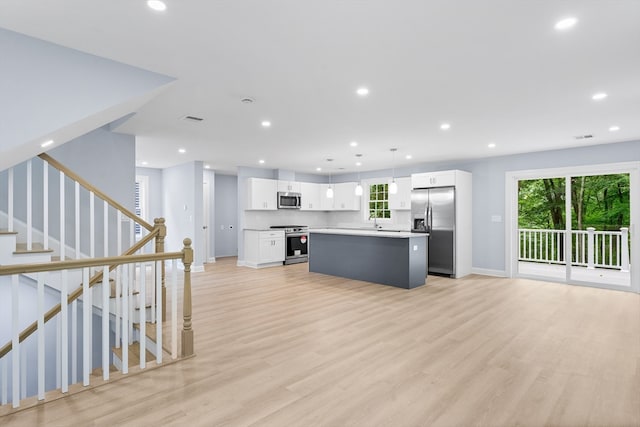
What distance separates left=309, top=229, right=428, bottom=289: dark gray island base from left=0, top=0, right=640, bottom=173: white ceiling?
1.95 metres

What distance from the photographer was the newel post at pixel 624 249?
6377 millimetres

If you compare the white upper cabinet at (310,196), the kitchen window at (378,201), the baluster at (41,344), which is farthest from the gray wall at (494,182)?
the baluster at (41,344)

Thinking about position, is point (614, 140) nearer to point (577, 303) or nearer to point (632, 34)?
point (577, 303)

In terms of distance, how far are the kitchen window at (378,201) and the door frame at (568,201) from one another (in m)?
3.07

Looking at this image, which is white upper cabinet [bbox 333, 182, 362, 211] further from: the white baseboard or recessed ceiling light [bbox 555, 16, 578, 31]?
recessed ceiling light [bbox 555, 16, 578, 31]

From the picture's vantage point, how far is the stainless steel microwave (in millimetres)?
8906

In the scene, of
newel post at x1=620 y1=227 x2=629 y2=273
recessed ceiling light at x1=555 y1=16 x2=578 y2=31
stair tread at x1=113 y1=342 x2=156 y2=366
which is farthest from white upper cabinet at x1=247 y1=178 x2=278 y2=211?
newel post at x1=620 y1=227 x2=629 y2=273

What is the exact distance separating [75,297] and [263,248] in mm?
4954

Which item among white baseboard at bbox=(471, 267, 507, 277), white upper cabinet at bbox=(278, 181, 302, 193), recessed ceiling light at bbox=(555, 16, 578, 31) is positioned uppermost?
recessed ceiling light at bbox=(555, 16, 578, 31)

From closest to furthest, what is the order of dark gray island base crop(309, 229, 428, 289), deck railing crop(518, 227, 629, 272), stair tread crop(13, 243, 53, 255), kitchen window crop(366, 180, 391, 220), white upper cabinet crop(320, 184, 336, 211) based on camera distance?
stair tread crop(13, 243, 53, 255) < dark gray island base crop(309, 229, 428, 289) < deck railing crop(518, 227, 629, 272) < kitchen window crop(366, 180, 391, 220) < white upper cabinet crop(320, 184, 336, 211)

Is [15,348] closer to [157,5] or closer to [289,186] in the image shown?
[157,5]

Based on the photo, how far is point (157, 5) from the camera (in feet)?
6.77

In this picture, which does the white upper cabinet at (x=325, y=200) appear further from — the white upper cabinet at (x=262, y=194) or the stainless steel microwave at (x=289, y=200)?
the white upper cabinet at (x=262, y=194)

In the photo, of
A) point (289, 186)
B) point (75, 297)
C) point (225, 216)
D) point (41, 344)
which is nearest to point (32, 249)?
point (75, 297)
